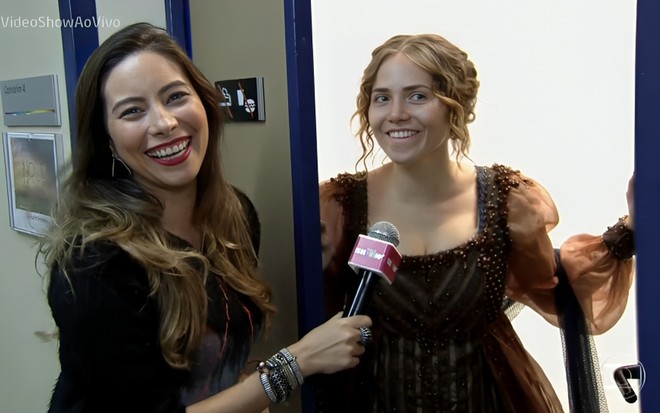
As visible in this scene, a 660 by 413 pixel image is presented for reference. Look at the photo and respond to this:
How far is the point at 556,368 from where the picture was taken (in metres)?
1.35

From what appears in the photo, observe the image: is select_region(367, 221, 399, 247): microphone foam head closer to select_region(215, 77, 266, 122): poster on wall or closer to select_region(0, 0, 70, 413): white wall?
select_region(215, 77, 266, 122): poster on wall

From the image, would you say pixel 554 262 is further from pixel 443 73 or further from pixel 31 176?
pixel 31 176

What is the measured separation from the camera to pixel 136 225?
99cm

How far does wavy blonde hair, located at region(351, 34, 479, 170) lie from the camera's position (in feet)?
3.67

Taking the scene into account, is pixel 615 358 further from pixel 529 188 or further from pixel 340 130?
pixel 340 130

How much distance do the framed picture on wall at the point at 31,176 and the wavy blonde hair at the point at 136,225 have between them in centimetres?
61

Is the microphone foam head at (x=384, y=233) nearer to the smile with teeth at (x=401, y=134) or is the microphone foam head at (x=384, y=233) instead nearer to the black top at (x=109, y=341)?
the smile with teeth at (x=401, y=134)

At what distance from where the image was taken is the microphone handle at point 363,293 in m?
0.94

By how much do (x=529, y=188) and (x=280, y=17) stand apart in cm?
58

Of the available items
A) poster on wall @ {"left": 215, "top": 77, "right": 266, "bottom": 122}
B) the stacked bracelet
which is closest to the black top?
the stacked bracelet

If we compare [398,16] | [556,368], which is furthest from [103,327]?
[556,368]

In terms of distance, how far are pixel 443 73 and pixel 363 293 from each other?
0.43 metres

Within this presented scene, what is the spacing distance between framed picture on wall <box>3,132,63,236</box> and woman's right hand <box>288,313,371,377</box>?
91 cm

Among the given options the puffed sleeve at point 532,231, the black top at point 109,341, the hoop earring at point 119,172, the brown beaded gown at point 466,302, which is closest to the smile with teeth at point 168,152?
the hoop earring at point 119,172
